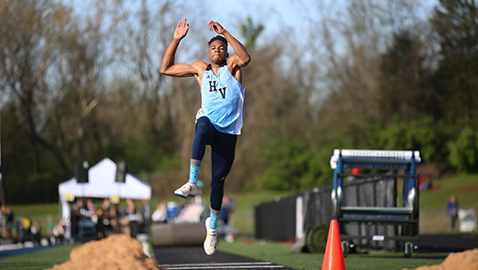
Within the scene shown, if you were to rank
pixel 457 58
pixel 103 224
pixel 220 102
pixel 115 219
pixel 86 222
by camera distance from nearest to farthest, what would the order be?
pixel 220 102
pixel 115 219
pixel 103 224
pixel 86 222
pixel 457 58

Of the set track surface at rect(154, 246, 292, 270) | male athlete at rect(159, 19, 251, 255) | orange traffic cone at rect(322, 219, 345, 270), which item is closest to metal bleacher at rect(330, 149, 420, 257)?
track surface at rect(154, 246, 292, 270)

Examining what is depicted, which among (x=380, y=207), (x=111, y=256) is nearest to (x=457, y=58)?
(x=380, y=207)

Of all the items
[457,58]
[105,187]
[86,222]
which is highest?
[457,58]

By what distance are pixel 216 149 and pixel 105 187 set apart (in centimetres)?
1737

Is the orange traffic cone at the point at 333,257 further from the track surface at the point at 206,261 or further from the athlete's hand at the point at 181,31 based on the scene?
the athlete's hand at the point at 181,31

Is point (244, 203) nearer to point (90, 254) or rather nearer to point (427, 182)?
point (427, 182)

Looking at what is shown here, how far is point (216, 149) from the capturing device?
20.0 feet

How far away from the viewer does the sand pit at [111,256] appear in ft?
13.8

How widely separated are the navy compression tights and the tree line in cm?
2485

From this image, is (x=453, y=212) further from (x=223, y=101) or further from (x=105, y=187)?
(x=223, y=101)

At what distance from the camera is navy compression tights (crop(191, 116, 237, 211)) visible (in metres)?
5.77

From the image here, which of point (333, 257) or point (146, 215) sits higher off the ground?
point (333, 257)

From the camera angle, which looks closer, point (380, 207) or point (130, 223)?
point (380, 207)

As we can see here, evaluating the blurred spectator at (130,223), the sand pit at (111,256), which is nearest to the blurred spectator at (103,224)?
the blurred spectator at (130,223)
